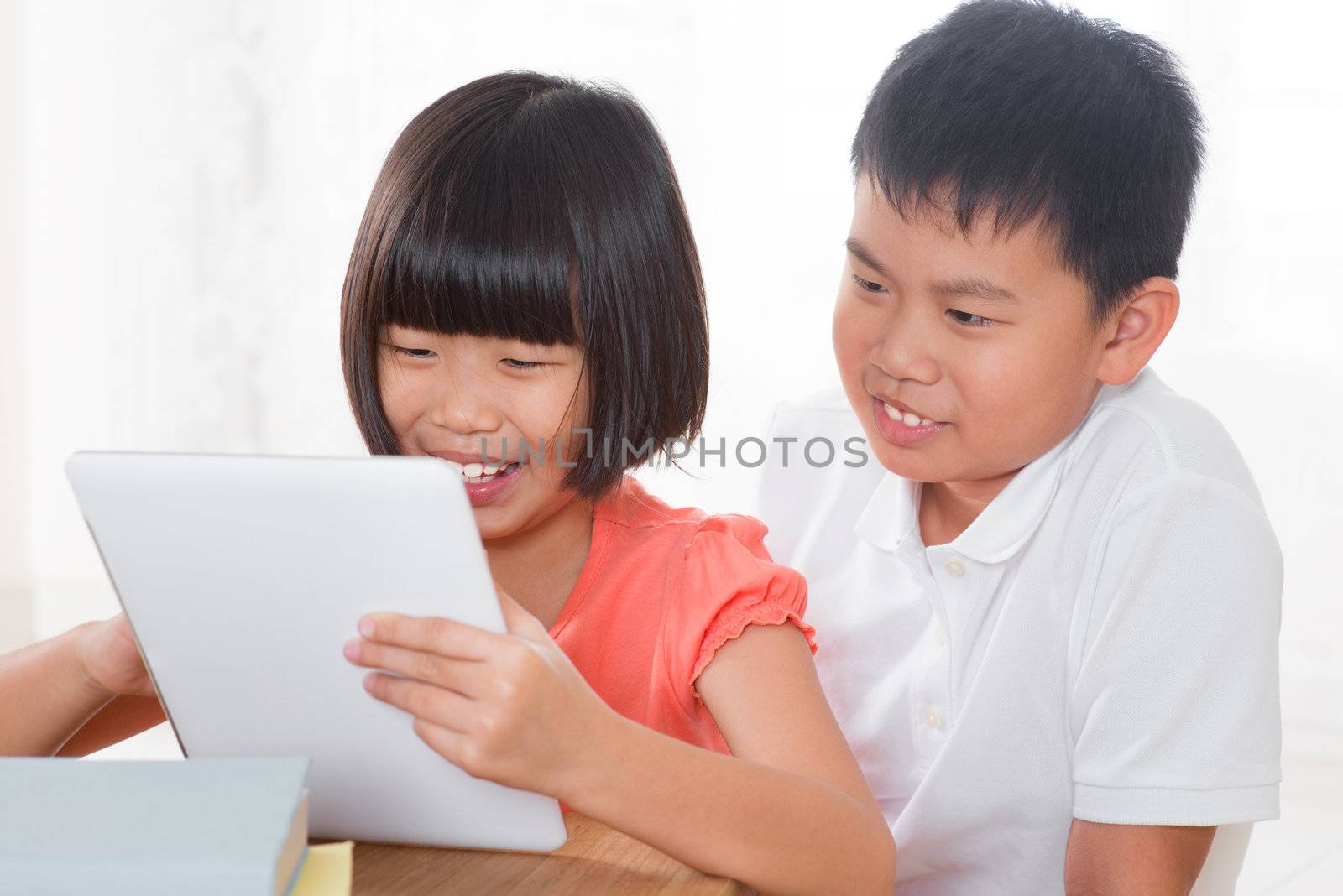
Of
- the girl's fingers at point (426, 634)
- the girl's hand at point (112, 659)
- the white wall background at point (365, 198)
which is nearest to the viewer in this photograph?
the girl's fingers at point (426, 634)

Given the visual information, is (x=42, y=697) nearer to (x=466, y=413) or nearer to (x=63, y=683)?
(x=63, y=683)

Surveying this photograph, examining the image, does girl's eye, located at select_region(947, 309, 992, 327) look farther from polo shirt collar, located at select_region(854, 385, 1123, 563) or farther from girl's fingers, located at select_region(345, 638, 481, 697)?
girl's fingers, located at select_region(345, 638, 481, 697)

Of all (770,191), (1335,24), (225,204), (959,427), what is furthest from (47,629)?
(1335,24)

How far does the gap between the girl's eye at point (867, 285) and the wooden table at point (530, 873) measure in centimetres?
47

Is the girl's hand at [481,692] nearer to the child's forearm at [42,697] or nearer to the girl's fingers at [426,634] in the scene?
the girl's fingers at [426,634]

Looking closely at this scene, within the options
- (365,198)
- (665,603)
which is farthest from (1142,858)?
(365,198)

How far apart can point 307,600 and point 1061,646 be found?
62cm

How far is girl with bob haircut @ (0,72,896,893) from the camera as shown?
2.70ft

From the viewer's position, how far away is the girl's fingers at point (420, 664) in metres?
0.63

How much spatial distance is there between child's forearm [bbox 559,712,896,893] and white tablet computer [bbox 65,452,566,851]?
0.04 meters

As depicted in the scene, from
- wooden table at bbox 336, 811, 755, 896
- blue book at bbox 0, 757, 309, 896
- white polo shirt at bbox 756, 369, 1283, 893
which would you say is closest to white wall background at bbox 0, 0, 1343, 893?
white polo shirt at bbox 756, 369, 1283, 893

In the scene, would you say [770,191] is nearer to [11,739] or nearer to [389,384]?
[389,384]

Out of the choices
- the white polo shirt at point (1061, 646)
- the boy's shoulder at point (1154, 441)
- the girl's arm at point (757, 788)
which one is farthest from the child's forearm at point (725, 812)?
the boy's shoulder at point (1154, 441)

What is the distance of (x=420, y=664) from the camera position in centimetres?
63
